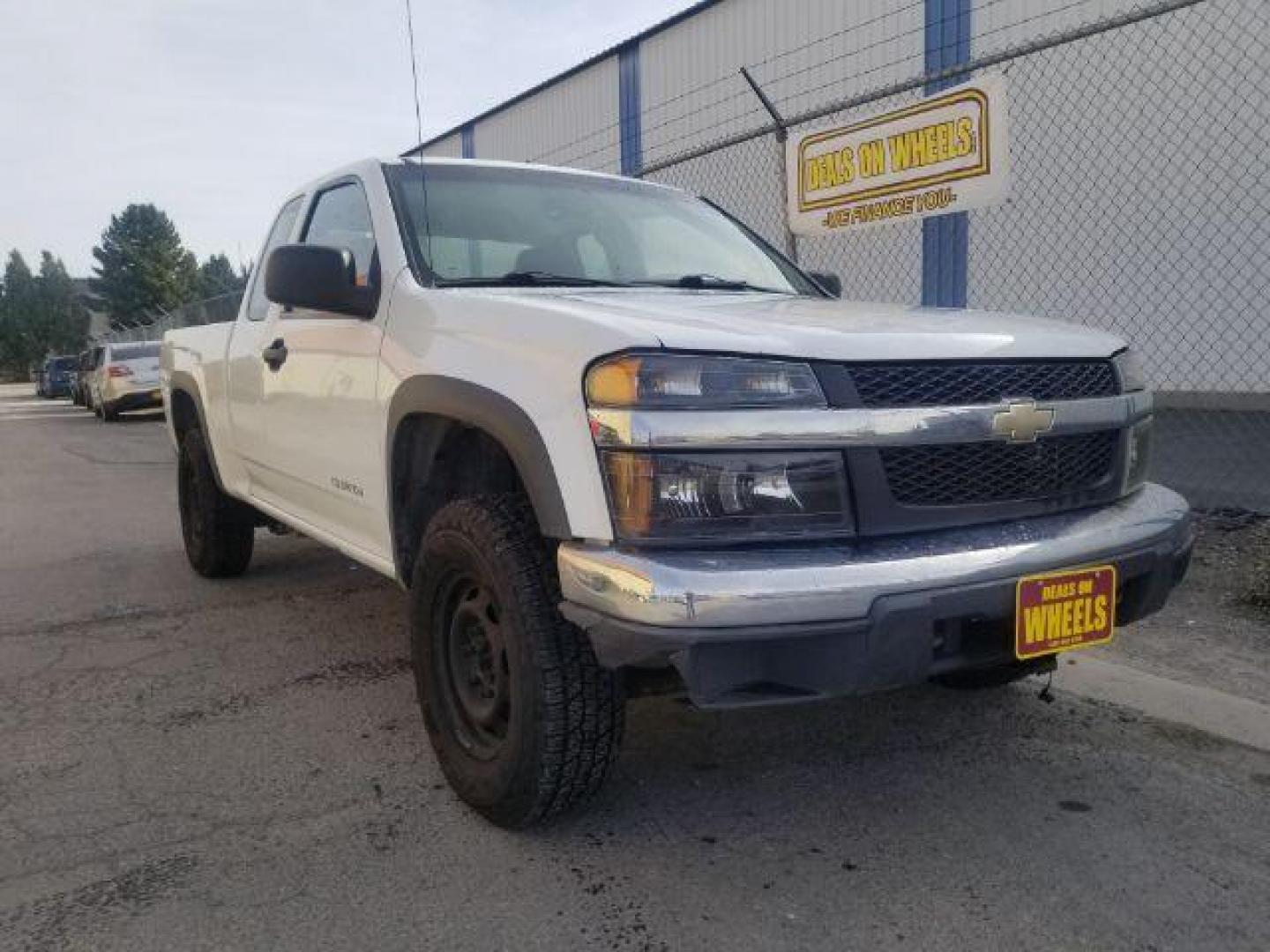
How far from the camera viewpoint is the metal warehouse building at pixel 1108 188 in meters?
8.78

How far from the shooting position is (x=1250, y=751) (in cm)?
322

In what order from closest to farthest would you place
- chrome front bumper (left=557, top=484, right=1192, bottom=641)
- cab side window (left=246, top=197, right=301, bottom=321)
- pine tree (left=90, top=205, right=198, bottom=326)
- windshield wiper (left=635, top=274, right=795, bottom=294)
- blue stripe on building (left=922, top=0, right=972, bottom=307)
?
chrome front bumper (left=557, top=484, right=1192, bottom=641) < windshield wiper (left=635, top=274, right=795, bottom=294) < cab side window (left=246, top=197, right=301, bottom=321) < blue stripe on building (left=922, top=0, right=972, bottom=307) < pine tree (left=90, top=205, right=198, bottom=326)

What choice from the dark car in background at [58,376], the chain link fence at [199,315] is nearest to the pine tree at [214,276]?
the dark car in background at [58,376]

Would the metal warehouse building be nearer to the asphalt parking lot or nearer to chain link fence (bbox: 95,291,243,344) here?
chain link fence (bbox: 95,291,243,344)

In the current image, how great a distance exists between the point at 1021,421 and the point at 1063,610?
456 millimetres

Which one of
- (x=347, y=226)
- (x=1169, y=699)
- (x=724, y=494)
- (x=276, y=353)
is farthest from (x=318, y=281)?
(x=1169, y=699)

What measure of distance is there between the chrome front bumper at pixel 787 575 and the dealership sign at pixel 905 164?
3.75 meters

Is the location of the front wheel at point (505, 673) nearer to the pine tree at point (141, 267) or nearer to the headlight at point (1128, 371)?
the headlight at point (1128, 371)

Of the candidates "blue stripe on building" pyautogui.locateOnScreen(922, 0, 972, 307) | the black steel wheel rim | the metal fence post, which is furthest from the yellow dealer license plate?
"blue stripe on building" pyautogui.locateOnScreen(922, 0, 972, 307)

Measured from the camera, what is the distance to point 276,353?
4.10 metres

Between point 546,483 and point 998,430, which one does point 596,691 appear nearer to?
point 546,483

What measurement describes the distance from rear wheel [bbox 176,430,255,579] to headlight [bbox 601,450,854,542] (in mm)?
3712

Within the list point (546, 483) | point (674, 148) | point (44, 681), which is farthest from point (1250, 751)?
point (674, 148)

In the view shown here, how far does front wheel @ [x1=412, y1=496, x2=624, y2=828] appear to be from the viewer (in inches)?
98.4
